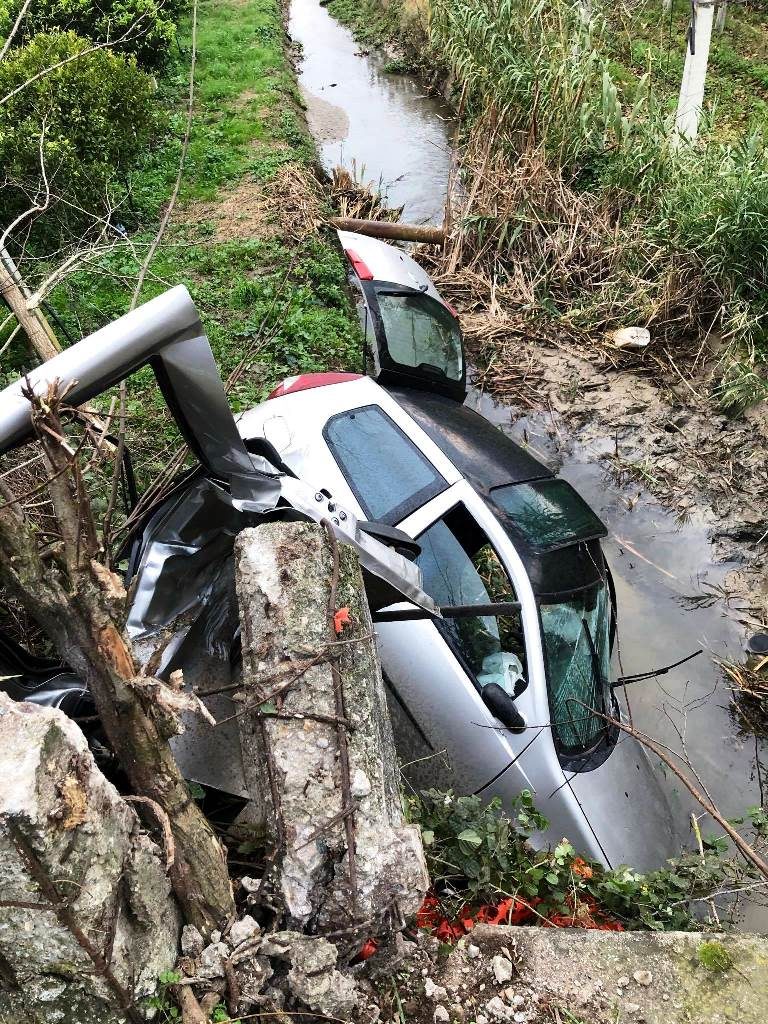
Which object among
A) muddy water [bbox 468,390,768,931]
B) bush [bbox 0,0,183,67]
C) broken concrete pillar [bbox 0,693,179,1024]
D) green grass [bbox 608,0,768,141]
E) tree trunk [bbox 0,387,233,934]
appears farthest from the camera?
green grass [bbox 608,0,768,141]

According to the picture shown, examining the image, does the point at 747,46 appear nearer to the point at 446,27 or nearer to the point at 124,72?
the point at 446,27

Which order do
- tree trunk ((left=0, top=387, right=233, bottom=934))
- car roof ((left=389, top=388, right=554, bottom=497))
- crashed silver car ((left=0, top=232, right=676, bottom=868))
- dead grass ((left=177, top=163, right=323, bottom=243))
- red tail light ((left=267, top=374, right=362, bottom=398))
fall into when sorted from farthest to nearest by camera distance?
dead grass ((left=177, top=163, right=323, bottom=243)) < red tail light ((left=267, top=374, right=362, bottom=398)) < car roof ((left=389, top=388, right=554, bottom=497)) < crashed silver car ((left=0, top=232, right=676, bottom=868)) < tree trunk ((left=0, top=387, right=233, bottom=934))

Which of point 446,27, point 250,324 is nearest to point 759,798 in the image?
point 250,324

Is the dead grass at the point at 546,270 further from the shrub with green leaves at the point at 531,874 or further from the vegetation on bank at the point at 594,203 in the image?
the shrub with green leaves at the point at 531,874

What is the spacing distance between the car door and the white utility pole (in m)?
5.26

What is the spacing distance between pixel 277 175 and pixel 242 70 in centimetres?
408

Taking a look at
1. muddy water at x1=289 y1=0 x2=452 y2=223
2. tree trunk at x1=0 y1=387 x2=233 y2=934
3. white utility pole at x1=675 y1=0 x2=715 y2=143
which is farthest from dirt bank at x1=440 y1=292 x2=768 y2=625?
tree trunk at x1=0 y1=387 x2=233 y2=934

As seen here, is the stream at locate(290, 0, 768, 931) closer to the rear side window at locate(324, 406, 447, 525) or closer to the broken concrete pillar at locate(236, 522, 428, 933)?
the rear side window at locate(324, 406, 447, 525)

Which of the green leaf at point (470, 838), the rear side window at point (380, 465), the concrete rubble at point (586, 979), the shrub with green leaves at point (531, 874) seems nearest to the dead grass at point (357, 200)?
the rear side window at point (380, 465)

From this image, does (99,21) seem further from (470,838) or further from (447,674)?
(470,838)

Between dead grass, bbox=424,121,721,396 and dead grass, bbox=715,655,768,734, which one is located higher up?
dead grass, bbox=424,121,721,396

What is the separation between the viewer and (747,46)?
38.3 ft

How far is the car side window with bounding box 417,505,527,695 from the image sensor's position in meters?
3.45

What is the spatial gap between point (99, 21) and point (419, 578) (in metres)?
8.78
